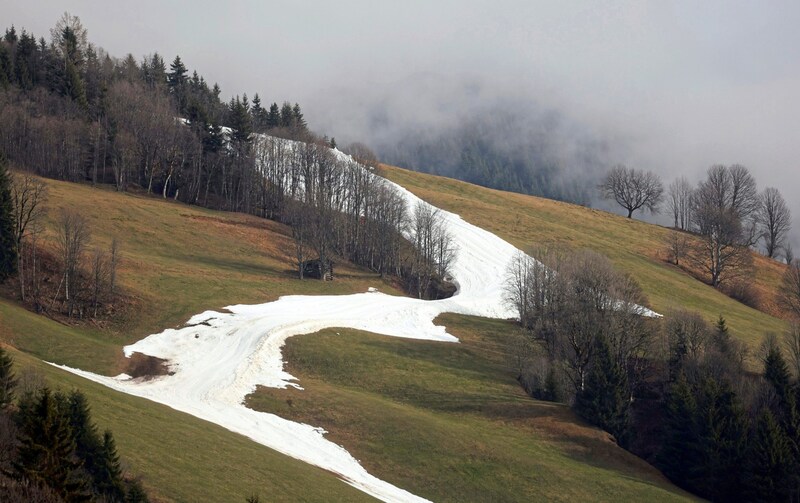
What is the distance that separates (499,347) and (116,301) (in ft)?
113

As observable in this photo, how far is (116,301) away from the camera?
56.7 meters

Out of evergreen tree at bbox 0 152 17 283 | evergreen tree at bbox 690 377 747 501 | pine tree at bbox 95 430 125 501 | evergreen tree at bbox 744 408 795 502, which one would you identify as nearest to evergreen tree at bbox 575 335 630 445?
evergreen tree at bbox 690 377 747 501

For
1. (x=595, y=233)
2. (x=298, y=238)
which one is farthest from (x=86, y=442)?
(x=595, y=233)

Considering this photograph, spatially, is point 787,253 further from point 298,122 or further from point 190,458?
point 190,458

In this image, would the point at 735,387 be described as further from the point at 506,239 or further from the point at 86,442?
the point at 506,239

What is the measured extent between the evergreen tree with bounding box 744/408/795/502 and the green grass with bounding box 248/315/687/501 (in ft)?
16.1

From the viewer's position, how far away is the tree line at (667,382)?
43.7m

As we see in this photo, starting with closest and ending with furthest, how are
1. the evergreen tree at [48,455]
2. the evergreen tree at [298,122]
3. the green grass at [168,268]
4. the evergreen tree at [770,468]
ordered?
the evergreen tree at [48,455] → the evergreen tree at [770,468] → the green grass at [168,268] → the evergreen tree at [298,122]

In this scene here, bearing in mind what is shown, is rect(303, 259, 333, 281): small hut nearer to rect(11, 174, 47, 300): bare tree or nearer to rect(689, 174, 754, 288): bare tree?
rect(11, 174, 47, 300): bare tree

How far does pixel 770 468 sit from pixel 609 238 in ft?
240

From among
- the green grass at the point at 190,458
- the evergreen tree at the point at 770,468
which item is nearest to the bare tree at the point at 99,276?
the green grass at the point at 190,458

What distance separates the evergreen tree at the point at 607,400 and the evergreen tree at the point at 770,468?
868cm

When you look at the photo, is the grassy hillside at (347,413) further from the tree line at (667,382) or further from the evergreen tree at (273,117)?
the evergreen tree at (273,117)

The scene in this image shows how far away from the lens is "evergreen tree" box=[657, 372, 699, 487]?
149 feet
